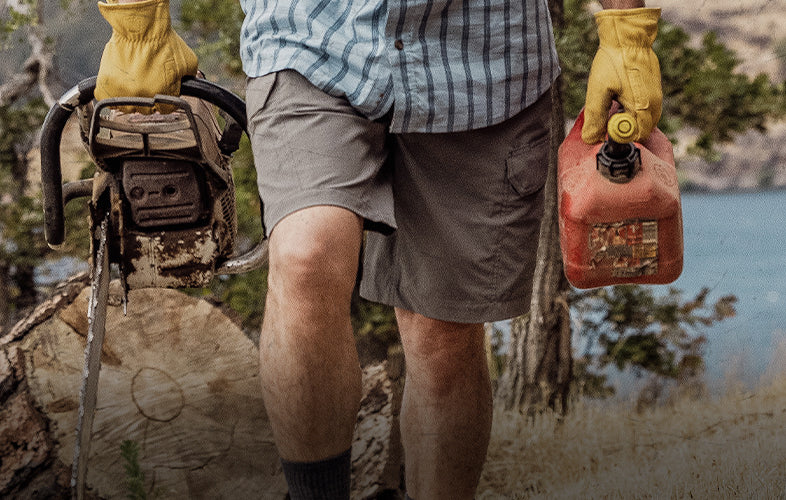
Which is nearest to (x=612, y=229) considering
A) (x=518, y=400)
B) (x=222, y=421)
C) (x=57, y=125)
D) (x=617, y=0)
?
(x=617, y=0)

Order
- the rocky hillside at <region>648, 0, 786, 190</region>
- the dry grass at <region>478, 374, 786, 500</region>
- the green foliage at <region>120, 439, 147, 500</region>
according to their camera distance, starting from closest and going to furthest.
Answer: the green foliage at <region>120, 439, 147, 500</region>
the dry grass at <region>478, 374, 786, 500</region>
the rocky hillside at <region>648, 0, 786, 190</region>

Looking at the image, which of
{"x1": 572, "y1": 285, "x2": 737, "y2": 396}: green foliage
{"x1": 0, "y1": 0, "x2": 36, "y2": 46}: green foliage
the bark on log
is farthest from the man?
{"x1": 0, "y1": 0, "x2": 36, "y2": 46}: green foliage

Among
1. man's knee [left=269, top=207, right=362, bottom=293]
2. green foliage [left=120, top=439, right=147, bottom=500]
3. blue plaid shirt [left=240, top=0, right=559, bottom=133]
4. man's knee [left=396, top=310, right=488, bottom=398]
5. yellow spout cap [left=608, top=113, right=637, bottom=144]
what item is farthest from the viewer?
green foliage [left=120, top=439, right=147, bottom=500]

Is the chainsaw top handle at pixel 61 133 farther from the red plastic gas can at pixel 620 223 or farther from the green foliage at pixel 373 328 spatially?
the green foliage at pixel 373 328

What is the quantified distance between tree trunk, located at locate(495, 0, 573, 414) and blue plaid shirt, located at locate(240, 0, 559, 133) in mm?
1461

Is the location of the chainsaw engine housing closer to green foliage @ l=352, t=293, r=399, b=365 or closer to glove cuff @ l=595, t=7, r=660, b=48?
glove cuff @ l=595, t=7, r=660, b=48

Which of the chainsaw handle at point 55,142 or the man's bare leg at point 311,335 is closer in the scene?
the man's bare leg at point 311,335

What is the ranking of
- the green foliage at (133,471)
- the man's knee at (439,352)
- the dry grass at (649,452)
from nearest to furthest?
the man's knee at (439,352), the green foliage at (133,471), the dry grass at (649,452)

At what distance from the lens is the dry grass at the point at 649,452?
255 cm

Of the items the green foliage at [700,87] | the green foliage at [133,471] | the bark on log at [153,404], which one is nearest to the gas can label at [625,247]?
the bark on log at [153,404]

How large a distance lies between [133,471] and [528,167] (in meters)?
1.24

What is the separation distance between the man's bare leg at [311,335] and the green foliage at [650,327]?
2.30 meters

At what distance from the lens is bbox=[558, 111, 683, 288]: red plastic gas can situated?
1.62 metres

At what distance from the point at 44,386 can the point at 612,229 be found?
1.59 metres
